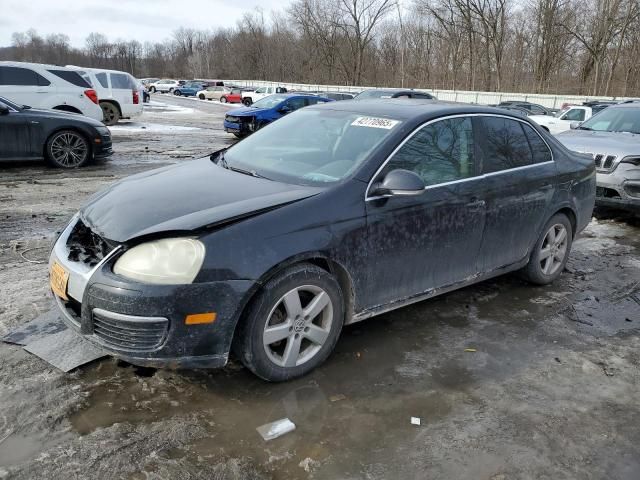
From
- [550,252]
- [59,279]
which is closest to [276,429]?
[59,279]

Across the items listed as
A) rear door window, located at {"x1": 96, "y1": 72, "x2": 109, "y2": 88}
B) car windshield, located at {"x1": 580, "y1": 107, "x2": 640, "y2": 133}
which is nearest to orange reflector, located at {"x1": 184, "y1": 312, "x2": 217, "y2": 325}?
car windshield, located at {"x1": 580, "y1": 107, "x2": 640, "y2": 133}

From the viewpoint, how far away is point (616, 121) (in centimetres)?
879

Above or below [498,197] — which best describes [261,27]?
above

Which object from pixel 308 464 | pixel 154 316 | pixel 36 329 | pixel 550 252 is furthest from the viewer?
pixel 550 252

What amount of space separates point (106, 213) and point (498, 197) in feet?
9.23

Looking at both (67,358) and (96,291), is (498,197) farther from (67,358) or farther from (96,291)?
(67,358)

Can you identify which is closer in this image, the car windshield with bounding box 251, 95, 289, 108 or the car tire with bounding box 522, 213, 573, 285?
the car tire with bounding box 522, 213, 573, 285

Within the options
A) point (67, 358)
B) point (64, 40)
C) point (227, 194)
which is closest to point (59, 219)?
point (67, 358)

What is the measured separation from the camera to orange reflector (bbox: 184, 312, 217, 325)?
8.95ft

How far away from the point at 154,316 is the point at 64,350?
112 centimetres

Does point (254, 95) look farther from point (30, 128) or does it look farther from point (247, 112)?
point (30, 128)

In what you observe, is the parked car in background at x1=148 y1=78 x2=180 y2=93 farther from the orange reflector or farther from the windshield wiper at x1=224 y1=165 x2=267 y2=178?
the orange reflector

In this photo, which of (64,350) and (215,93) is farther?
(215,93)

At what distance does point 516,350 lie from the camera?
12.5 feet
